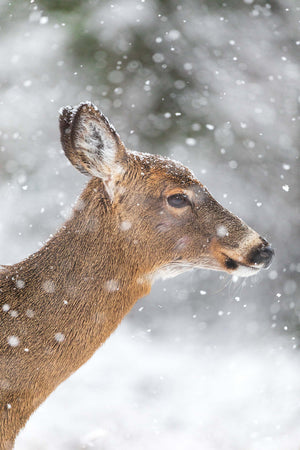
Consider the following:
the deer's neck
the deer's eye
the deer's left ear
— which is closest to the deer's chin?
the deer's eye

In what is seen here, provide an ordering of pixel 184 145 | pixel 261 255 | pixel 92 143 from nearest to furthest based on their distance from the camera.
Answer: pixel 92 143, pixel 261 255, pixel 184 145

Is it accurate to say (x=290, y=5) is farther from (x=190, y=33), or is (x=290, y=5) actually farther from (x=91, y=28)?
(x=91, y=28)

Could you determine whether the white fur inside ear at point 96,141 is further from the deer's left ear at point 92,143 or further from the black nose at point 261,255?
the black nose at point 261,255

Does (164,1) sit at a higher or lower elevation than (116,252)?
lower

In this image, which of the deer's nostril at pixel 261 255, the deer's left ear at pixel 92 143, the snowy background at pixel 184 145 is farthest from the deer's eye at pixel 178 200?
the snowy background at pixel 184 145

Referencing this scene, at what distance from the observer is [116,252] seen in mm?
2936

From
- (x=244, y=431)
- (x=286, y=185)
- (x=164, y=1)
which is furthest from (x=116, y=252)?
(x=164, y=1)

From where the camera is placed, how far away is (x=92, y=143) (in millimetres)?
2830

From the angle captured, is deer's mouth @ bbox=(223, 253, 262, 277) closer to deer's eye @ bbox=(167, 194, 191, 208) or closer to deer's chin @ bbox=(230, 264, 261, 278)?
deer's chin @ bbox=(230, 264, 261, 278)

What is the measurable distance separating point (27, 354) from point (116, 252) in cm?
68

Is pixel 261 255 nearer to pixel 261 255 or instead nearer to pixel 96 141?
pixel 261 255

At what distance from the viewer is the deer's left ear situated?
Answer: 9.01 feet

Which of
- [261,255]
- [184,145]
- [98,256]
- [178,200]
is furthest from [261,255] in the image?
[184,145]

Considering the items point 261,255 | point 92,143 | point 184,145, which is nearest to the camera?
point 92,143
